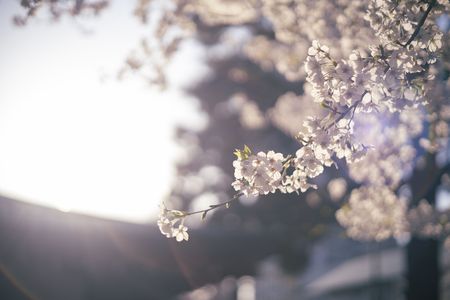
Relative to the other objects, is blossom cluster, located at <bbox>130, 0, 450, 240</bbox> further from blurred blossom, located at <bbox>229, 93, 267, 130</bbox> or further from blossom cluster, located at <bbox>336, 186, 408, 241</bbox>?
blurred blossom, located at <bbox>229, 93, 267, 130</bbox>

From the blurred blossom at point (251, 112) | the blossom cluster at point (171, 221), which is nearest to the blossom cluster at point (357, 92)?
the blossom cluster at point (171, 221)

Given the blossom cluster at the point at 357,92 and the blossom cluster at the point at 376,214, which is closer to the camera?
the blossom cluster at the point at 357,92

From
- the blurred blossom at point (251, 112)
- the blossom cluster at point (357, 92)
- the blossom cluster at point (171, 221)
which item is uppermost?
the blurred blossom at point (251, 112)

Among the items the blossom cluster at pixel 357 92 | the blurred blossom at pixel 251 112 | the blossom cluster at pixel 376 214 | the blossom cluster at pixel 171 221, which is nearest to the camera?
the blossom cluster at pixel 357 92


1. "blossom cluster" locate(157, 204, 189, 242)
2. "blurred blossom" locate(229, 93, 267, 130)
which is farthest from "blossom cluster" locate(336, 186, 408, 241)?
"blurred blossom" locate(229, 93, 267, 130)

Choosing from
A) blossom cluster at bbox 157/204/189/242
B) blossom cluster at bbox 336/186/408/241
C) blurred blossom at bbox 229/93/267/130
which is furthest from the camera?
blurred blossom at bbox 229/93/267/130

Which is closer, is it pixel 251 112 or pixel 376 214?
pixel 376 214

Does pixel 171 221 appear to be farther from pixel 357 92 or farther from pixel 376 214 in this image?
pixel 376 214

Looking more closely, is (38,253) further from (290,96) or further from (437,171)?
(290,96)

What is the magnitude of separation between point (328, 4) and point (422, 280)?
6.68 meters

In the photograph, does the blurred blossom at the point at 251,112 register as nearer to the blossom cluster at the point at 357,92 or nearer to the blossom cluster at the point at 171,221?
the blossom cluster at the point at 357,92

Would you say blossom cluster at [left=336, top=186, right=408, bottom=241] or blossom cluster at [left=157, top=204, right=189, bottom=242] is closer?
blossom cluster at [left=157, top=204, right=189, bottom=242]

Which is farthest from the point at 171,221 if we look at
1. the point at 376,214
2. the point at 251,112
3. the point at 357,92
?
the point at 251,112

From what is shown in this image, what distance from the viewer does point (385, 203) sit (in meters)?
8.29
